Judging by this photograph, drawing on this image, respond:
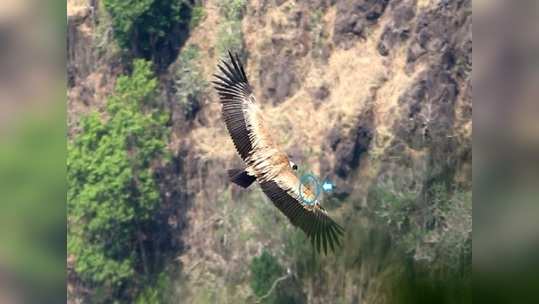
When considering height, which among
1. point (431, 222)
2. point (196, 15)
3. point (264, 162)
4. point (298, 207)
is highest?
point (196, 15)

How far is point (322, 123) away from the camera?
962 centimetres

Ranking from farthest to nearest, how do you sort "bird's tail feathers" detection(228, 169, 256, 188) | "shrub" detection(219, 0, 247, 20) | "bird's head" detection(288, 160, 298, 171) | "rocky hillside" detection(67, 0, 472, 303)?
"shrub" detection(219, 0, 247, 20) → "rocky hillside" detection(67, 0, 472, 303) → "bird's tail feathers" detection(228, 169, 256, 188) → "bird's head" detection(288, 160, 298, 171)

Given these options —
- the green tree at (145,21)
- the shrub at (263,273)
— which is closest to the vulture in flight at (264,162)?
the shrub at (263,273)

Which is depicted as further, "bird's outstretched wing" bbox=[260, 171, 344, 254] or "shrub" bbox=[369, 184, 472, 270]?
"shrub" bbox=[369, 184, 472, 270]

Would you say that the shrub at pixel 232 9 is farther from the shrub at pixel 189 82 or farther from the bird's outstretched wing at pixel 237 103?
the bird's outstretched wing at pixel 237 103

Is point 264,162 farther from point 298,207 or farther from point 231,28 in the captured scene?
point 231,28

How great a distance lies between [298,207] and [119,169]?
1590 mm

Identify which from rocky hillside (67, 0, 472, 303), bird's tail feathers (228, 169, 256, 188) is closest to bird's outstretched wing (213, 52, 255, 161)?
bird's tail feathers (228, 169, 256, 188)

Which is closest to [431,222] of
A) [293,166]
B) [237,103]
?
[293,166]

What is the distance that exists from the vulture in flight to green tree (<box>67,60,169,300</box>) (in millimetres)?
720

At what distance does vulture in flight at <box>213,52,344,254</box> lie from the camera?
9.01 m

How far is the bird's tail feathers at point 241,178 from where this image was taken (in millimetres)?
9227

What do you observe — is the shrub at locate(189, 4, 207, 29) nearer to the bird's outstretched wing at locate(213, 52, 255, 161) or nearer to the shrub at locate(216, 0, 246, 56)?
the shrub at locate(216, 0, 246, 56)
